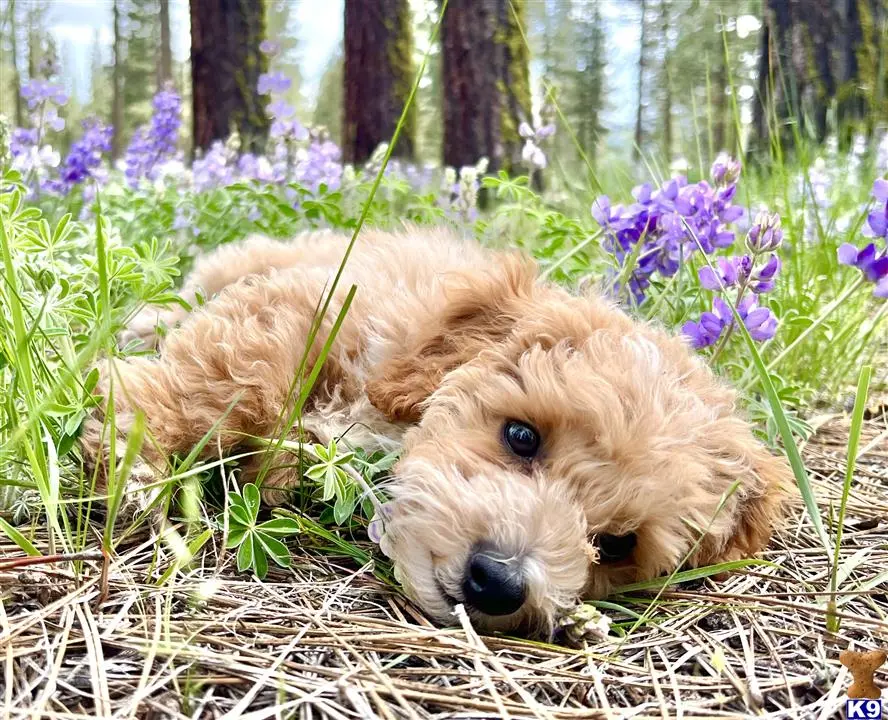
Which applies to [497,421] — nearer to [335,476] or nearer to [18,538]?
[335,476]

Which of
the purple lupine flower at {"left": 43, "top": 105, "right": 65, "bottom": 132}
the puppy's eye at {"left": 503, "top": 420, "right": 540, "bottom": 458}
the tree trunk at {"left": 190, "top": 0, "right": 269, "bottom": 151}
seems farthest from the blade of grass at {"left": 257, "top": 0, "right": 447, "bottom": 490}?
the tree trunk at {"left": 190, "top": 0, "right": 269, "bottom": 151}

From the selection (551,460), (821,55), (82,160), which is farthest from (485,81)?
(551,460)

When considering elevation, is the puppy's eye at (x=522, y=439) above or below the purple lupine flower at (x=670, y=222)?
below

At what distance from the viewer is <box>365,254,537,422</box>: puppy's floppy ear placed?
8.07 feet

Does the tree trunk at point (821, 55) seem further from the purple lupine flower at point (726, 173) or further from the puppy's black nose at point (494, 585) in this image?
the puppy's black nose at point (494, 585)

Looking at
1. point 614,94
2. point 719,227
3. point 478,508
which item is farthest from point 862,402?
point 614,94

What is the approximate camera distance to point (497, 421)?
7.47 ft

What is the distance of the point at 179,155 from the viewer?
6.54 m

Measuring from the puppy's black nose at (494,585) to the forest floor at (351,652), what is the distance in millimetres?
80

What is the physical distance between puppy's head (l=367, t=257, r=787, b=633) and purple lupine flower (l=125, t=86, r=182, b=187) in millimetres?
4116

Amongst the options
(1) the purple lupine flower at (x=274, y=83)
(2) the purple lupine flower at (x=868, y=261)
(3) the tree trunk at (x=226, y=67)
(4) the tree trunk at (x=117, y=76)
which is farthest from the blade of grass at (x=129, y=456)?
(4) the tree trunk at (x=117, y=76)

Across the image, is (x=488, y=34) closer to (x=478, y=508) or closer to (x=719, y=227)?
(x=719, y=227)

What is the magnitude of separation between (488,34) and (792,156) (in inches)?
126

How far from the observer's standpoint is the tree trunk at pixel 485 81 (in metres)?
7.42
